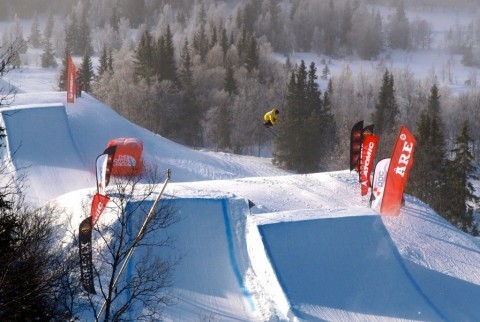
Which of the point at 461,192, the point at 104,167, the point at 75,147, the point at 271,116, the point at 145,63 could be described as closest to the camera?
the point at 271,116

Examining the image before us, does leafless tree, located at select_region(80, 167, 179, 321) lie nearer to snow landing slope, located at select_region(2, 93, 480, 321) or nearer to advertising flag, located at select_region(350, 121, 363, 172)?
snow landing slope, located at select_region(2, 93, 480, 321)

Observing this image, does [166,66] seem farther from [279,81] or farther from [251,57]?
[279,81]

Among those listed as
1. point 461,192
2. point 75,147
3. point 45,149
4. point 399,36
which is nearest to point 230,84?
point 461,192

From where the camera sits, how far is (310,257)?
15406mm

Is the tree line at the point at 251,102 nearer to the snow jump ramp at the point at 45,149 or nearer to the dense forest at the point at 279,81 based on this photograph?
the dense forest at the point at 279,81

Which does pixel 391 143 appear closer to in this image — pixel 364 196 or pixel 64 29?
pixel 364 196

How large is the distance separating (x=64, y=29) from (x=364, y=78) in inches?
1832

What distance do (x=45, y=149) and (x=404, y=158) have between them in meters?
14.1

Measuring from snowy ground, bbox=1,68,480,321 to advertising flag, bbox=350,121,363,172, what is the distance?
1.73ft

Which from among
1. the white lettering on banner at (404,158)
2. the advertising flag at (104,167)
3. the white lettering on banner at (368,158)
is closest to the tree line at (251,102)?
the white lettering on banner at (368,158)

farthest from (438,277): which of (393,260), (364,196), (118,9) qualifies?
(118,9)

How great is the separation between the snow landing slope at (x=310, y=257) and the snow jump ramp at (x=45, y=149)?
170 inches

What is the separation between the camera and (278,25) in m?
98.9

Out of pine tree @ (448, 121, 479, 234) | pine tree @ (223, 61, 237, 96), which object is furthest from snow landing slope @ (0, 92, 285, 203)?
pine tree @ (223, 61, 237, 96)
